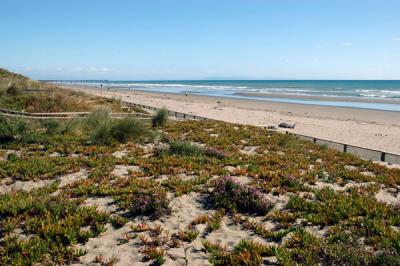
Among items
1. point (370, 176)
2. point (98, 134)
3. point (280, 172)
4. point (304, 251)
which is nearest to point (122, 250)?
point (304, 251)

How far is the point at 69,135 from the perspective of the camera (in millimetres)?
12992

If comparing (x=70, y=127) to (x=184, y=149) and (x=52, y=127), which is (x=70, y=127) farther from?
(x=184, y=149)

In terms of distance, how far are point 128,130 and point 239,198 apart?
7.09 metres

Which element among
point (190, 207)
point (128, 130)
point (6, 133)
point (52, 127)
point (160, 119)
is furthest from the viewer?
point (160, 119)

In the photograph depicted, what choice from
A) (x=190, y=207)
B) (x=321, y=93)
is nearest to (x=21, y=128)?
(x=190, y=207)

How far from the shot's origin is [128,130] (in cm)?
1296

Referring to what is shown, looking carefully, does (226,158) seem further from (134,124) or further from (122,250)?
(122,250)

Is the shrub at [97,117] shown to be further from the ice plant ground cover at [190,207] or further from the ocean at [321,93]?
the ocean at [321,93]

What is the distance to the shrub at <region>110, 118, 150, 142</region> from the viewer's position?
41.6 ft

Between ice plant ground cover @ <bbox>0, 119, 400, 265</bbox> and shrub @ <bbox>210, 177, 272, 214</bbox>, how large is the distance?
0.02m

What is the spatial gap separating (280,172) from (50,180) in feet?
17.5

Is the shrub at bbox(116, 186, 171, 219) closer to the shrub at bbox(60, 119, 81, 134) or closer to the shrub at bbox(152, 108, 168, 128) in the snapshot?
the shrub at bbox(60, 119, 81, 134)

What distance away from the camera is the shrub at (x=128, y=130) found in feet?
41.6

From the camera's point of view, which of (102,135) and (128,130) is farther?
(128,130)
